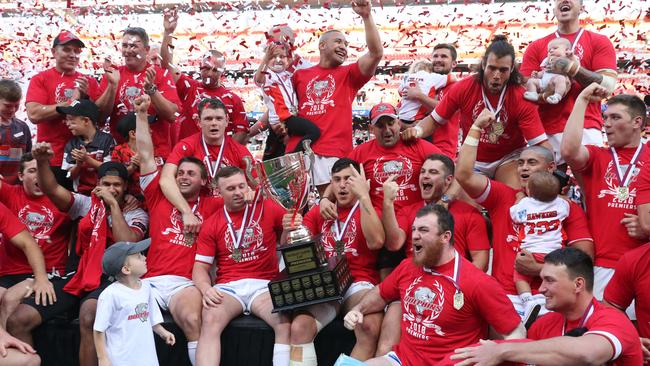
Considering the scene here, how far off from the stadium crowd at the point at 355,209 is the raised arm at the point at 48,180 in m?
0.02

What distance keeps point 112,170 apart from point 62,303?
102cm

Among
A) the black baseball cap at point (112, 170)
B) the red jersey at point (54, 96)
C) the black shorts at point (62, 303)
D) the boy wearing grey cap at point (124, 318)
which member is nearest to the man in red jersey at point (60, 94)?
the red jersey at point (54, 96)

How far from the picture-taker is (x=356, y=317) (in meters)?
Result: 4.10

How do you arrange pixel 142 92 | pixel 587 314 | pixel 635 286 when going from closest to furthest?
pixel 587 314, pixel 635 286, pixel 142 92

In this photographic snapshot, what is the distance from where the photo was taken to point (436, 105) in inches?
227

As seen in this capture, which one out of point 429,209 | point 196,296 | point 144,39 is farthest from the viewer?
point 144,39

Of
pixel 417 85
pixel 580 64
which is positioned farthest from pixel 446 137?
pixel 580 64

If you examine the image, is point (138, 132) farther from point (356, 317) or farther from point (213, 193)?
point (356, 317)

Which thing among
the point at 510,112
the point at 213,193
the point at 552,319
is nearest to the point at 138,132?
the point at 213,193

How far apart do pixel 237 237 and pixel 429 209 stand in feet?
5.23

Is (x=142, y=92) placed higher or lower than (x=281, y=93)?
higher

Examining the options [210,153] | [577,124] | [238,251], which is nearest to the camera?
[577,124]

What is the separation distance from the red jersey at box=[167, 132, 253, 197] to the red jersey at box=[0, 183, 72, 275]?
988mm

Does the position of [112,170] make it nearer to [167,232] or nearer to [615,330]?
[167,232]
